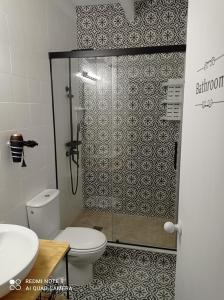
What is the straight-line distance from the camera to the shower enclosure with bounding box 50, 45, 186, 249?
8.50 feet

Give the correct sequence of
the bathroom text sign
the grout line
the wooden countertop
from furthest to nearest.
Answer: the grout line, the wooden countertop, the bathroom text sign

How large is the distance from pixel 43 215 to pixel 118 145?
4.14ft

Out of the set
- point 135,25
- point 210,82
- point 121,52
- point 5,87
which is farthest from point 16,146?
point 135,25

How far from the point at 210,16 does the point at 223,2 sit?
0.11 m

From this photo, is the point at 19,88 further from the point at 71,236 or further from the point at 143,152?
the point at 143,152

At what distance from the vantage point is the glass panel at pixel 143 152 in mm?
2646

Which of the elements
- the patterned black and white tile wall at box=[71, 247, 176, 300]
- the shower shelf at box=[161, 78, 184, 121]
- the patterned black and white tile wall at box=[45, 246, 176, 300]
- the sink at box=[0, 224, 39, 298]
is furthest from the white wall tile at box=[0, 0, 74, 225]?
the shower shelf at box=[161, 78, 184, 121]

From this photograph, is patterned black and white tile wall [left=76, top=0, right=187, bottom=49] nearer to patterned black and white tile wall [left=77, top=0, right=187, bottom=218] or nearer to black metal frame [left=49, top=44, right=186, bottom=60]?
patterned black and white tile wall [left=77, top=0, right=187, bottom=218]

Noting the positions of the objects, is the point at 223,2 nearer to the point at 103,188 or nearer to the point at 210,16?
the point at 210,16

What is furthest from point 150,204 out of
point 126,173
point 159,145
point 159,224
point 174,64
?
point 174,64

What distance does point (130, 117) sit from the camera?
281 centimetres

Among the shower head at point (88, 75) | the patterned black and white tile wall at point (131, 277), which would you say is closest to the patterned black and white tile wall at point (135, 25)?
the shower head at point (88, 75)

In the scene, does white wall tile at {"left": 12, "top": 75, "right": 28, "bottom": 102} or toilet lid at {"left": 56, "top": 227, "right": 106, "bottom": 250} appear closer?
white wall tile at {"left": 12, "top": 75, "right": 28, "bottom": 102}

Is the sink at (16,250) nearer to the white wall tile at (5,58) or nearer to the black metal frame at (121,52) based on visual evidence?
the white wall tile at (5,58)
